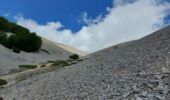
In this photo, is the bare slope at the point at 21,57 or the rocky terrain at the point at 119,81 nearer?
the rocky terrain at the point at 119,81

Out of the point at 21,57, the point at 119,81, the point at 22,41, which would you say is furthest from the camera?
the point at 22,41

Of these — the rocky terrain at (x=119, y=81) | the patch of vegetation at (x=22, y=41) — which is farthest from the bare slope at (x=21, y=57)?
the rocky terrain at (x=119, y=81)

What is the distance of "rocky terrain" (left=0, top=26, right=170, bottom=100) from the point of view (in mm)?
19094

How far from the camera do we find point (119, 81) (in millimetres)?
21719

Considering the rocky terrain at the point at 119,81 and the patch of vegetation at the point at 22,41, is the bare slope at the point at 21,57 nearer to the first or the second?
the patch of vegetation at the point at 22,41

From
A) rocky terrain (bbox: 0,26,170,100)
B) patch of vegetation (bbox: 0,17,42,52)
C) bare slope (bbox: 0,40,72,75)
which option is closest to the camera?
rocky terrain (bbox: 0,26,170,100)

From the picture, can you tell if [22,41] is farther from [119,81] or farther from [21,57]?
[119,81]

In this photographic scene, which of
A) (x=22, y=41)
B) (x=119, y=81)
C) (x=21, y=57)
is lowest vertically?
(x=119, y=81)

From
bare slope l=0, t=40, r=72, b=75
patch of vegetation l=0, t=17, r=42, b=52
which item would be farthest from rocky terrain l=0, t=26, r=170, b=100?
patch of vegetation l=0, t=17, r=42, b=52

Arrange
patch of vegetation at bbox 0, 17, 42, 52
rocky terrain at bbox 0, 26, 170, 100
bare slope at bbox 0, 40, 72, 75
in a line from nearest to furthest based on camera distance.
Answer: rocky terrain at bbox 0, 26, 170, 100, bare slope at bbox 0, 40, 72, 75, patch of vegetation at bbox 0, 17, 42, 52

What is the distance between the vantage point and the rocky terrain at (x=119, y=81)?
62.6ft

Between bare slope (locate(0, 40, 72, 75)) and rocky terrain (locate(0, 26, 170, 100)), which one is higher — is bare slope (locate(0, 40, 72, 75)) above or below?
above

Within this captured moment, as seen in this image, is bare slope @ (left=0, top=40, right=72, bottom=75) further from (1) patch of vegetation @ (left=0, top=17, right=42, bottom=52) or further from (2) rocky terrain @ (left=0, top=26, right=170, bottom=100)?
(2) rocky terrain @ (left=0, top=26, right=170, bottom=100)

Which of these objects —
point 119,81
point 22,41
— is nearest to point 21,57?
point 22,41
